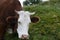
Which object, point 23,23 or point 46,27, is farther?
point 46,27

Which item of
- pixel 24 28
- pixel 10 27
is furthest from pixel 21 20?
pixel 10 27

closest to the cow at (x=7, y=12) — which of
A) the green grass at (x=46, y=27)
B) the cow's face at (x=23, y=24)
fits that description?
the cow's face at (x=23, y=24)

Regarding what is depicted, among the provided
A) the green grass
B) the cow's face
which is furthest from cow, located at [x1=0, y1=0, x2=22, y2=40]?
the green grass

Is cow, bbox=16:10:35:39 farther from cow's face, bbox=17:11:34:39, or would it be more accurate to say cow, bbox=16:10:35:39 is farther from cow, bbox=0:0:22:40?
cow, bbox=0:0:22:40

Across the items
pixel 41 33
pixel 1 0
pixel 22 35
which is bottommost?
pixel 41 33

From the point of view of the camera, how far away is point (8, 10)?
8.05 meters

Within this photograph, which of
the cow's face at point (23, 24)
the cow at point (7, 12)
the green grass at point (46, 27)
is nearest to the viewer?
the cow's face at point (23, 24)

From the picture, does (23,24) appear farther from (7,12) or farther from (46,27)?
(46,27)

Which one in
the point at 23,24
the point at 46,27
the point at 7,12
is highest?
the point at 7,12

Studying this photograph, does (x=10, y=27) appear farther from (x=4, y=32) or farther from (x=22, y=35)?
(x=22, y=35)

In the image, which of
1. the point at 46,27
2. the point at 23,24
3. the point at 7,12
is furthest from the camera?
the point at 46,27

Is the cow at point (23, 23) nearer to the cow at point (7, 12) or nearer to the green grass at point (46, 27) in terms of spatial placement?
the cow at point (7, 12)

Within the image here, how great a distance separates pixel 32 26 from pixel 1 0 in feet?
4.93

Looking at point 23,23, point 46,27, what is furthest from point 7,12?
point 46,27
